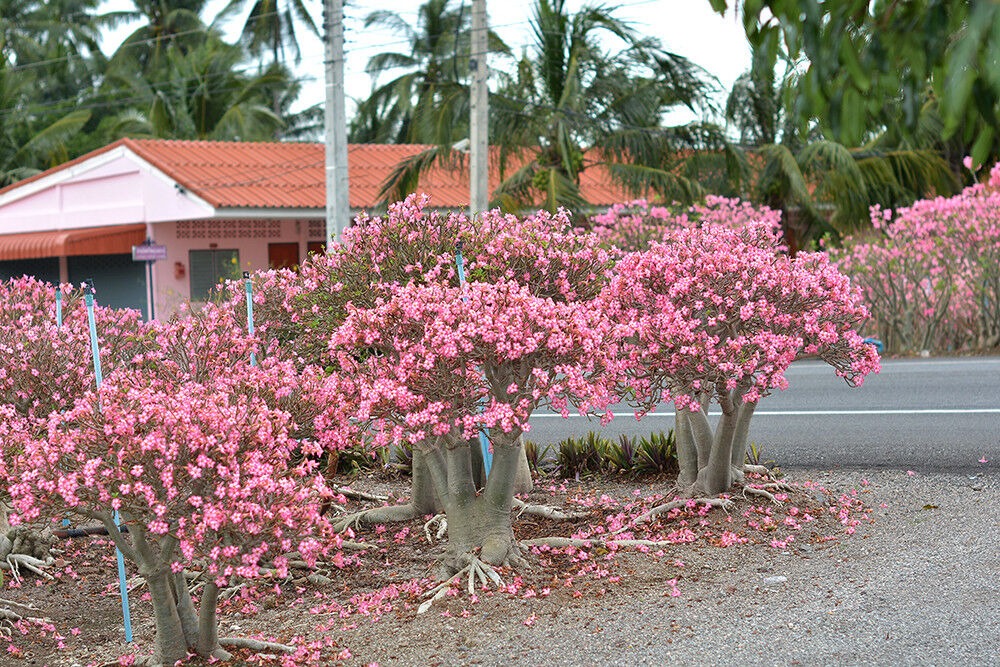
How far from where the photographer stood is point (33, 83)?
149ft

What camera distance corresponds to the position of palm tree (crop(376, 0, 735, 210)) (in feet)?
74.1

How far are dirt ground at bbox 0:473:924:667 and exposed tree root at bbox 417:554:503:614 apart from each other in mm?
47

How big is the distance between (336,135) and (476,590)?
12037 mm

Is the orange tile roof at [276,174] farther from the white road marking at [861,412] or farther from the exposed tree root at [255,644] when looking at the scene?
the exposed tree root at [255,644]

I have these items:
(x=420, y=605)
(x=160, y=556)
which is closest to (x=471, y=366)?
(x=420, y=605)

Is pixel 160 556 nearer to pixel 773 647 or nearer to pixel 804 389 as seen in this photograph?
pixel 773 647

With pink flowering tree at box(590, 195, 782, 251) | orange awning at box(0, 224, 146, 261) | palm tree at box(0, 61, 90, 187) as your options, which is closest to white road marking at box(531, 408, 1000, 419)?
pink flowering tree at box(590, 195, 782, 251)

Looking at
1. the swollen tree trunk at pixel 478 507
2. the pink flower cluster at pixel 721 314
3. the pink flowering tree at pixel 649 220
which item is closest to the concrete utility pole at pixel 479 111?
the pink flowering tree at pixel 649 220

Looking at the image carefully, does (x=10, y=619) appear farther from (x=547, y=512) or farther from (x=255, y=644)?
(x=547, y=512)

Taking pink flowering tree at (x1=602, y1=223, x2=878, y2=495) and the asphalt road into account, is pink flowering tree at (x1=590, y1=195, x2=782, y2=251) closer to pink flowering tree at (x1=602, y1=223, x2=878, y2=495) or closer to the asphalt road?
the asphalt road

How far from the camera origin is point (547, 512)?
9.16m

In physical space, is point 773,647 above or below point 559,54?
below

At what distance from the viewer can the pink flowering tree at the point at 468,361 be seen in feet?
22.3

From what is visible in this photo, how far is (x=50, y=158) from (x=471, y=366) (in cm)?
3710
